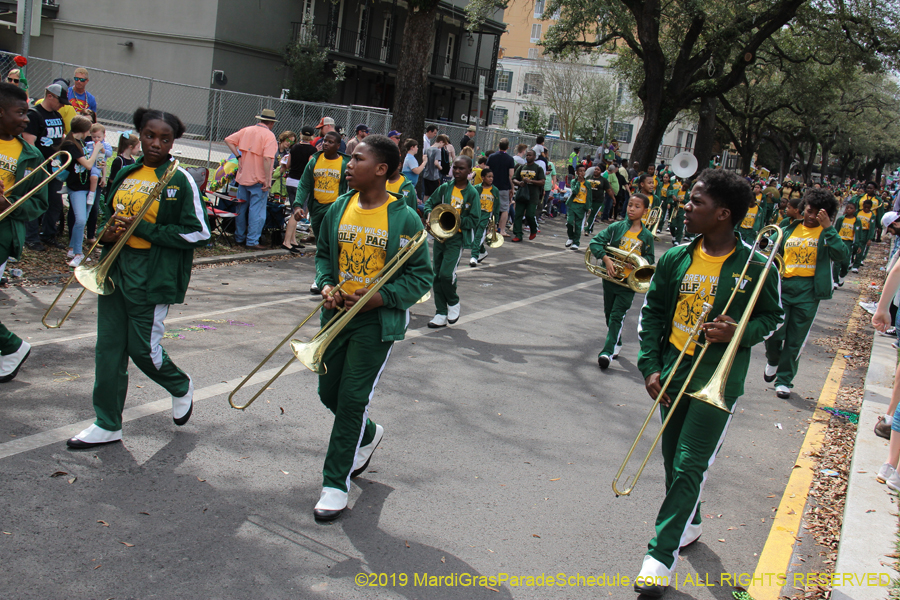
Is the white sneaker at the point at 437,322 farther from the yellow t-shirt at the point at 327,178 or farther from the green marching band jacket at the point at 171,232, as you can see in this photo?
the green marching band jacket at the point at 171,232

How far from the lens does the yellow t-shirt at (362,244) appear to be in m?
4.09

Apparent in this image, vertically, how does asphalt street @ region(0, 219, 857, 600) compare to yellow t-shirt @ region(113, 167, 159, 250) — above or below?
below

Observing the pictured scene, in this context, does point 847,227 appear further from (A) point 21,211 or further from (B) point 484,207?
(A) point 21,211

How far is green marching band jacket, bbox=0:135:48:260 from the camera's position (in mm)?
5172

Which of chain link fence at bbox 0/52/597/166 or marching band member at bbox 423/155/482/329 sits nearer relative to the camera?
marching band member at bbox 423/155/482/329

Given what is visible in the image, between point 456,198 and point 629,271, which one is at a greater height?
point 456,198

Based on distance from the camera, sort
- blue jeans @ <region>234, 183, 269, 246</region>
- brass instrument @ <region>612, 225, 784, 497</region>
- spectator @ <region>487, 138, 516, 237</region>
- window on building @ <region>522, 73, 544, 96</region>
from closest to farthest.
A: brass instrument @ <region>612, 225, 784, 497</region> < blue jeans @ <region>234, 183, 269, 246</region> < spectator @ <region>487, 138, 516, 237</region> < window on building @ <region>522, 73, 544, 96</region>

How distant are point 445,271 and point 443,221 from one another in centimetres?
Result: 60

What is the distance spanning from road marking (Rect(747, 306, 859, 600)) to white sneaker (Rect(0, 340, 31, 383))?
192 inches

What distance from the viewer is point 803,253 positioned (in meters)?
7.51

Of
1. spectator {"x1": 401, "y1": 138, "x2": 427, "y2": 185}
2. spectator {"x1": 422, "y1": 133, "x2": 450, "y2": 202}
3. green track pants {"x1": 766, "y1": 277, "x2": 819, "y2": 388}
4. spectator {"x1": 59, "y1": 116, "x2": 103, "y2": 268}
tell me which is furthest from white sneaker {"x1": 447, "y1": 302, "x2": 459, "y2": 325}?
spectator {"x1": 422, "y1": 133, "x2": 450, "y2": 202}

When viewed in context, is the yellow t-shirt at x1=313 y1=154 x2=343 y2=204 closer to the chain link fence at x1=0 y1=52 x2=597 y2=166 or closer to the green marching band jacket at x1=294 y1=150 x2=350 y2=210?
the green marching band jacket at x1=294 y1=150 x2=350 y2=210

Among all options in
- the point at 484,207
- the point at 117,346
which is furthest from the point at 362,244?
the point at 484,207

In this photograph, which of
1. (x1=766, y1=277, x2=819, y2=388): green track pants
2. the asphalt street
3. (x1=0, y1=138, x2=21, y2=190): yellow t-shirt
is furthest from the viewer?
(x1=766, y1=277, x2=819, y2=388): green track pants
